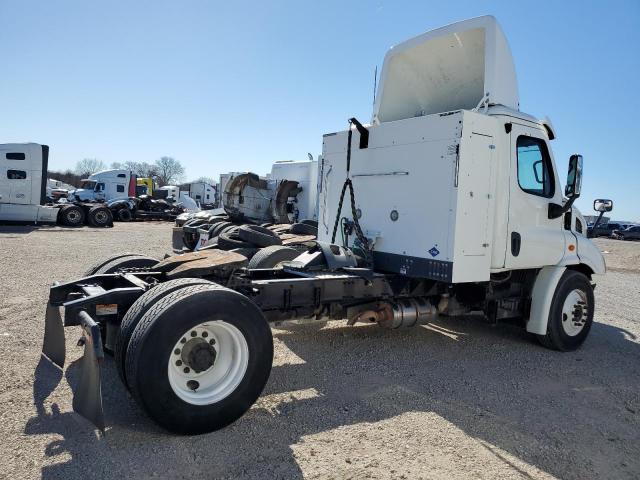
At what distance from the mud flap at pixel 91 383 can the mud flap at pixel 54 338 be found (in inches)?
38.0

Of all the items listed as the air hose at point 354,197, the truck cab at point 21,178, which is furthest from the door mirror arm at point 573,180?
the truck cab at point 21,178

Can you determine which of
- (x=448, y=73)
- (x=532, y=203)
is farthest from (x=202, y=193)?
(x=532, y=203)

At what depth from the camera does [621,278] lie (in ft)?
50.5

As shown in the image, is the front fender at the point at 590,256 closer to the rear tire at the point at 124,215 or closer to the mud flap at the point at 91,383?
the mud flap at the point at 91,383

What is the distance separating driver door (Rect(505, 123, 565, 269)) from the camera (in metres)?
5.79

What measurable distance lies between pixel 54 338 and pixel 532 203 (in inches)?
211

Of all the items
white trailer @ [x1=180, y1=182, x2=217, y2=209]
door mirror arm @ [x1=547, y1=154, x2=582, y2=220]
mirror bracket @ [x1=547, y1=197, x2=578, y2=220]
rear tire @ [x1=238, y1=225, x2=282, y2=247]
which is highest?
white trailer @ [x1=180, y1=182, x2=217, y2=209]

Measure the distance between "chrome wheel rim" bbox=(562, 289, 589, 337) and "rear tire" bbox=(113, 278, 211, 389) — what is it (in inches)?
194

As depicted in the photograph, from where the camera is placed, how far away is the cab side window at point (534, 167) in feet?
19.3

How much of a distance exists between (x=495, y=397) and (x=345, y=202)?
301cm

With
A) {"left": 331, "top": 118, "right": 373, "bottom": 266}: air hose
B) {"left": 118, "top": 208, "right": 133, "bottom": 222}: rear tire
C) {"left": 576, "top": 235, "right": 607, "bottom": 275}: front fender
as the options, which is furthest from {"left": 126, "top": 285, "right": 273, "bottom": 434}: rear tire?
{"left": 118, "top": 208, "right": 133, "bottom": 222}: rear tire

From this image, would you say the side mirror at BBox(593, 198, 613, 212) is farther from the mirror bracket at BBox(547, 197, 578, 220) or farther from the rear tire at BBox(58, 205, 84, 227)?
the rear tire at BBox(58, 205, 84, 227)

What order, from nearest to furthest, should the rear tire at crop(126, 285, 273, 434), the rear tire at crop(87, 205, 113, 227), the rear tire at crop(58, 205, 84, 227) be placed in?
1. the rear tire at crop(126, 285, 273, 434)
2. the rear tire at crop(58, 205, 84, 227)
3. the rear tire at crop(87, 205, 113, 227)

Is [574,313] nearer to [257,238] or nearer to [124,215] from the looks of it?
[257,238]
